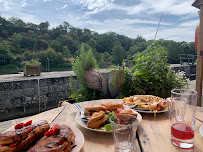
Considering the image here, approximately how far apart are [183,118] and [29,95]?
5.12 meters

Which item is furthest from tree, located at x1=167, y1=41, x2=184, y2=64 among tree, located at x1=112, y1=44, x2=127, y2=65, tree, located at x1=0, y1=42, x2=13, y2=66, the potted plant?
tree, located at x1=0, y1=42, x2=13, y2=66

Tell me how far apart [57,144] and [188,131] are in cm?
56

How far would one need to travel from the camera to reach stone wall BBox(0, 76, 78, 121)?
4.58m

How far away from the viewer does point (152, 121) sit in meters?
0.99

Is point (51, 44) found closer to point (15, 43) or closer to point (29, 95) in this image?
point (15, 43)

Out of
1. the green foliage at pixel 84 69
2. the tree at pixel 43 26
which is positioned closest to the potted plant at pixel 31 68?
the green foliage at pixel 84 69

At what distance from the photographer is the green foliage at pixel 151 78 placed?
2.64m

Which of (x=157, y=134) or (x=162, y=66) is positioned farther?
(x=162, y=66)

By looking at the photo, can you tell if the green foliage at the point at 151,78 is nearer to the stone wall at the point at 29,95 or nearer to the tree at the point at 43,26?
the stone wall at the point at 29,95

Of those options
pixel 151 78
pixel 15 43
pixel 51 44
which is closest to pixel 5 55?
pixel 15 43

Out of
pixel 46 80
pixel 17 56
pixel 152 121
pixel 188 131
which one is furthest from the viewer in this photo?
pixel 17 56

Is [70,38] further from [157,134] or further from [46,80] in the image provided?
[157,134]

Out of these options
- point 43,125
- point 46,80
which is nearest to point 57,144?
point 43,125

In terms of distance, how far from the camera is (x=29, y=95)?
16.3 feet
